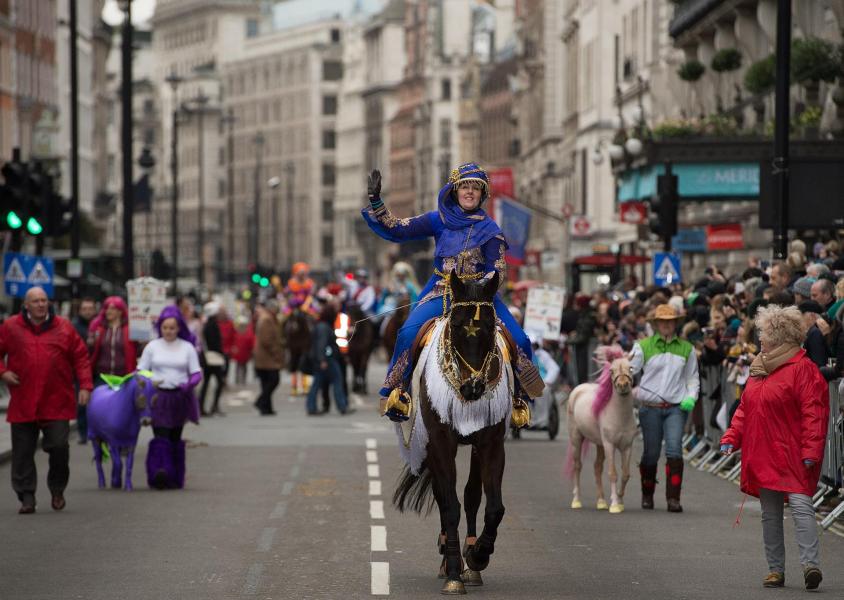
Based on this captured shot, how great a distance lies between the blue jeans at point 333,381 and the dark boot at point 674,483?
682 inches

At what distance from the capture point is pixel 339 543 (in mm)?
16141

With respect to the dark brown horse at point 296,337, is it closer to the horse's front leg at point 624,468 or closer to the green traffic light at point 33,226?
the green traffic light at point 33,226

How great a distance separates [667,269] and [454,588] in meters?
22.0

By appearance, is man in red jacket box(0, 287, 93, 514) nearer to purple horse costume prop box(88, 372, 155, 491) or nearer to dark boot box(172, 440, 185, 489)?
purple horse costume prop box(88, 372, 155, 491)

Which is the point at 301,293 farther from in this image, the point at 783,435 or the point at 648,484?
the point at 783,435

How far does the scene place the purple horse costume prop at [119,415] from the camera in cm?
2101

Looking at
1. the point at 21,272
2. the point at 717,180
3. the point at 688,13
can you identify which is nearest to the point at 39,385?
the point at 21,272

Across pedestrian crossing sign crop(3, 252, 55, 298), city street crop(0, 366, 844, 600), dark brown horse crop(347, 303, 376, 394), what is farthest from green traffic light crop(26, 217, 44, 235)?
dark brown horse crop(347, 303, 376, 394)

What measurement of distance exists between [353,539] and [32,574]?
110 inches

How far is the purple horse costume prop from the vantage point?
21006 millimetres

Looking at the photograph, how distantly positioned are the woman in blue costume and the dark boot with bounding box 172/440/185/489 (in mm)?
6825

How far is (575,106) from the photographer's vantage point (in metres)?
79.6

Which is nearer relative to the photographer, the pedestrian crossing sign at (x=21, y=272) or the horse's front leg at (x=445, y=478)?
the horse's front leg at (x=445, y=478)

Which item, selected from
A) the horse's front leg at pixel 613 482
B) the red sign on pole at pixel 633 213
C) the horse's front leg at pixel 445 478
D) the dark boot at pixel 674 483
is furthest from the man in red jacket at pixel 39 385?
the red sign on pole at pixel 633 213
